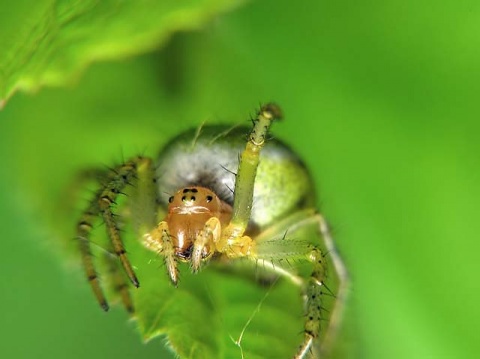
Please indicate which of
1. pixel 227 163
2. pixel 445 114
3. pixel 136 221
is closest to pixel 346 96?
pixel 445 114

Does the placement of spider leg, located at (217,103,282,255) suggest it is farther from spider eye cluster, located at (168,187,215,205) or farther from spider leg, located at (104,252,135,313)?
spider leg, located at (104,252,135,313)

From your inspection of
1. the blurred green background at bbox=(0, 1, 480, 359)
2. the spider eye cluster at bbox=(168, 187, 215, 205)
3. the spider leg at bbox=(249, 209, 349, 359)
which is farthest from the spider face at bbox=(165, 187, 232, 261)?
the blurred green background at bbox=(0, 1, 480, 359)

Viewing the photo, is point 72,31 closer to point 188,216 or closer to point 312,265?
point 188,216

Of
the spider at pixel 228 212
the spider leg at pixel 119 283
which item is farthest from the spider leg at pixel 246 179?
the spider leg at pixel 119 283

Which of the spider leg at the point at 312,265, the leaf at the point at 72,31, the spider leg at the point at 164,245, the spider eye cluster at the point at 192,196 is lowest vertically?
the spider leg at the point at 312,265

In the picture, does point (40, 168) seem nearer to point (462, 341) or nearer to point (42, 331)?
point (42, 331)

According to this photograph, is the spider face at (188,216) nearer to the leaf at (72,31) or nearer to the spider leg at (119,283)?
the spider leg at (119,283)

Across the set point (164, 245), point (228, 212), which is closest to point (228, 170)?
point (228, 212)
